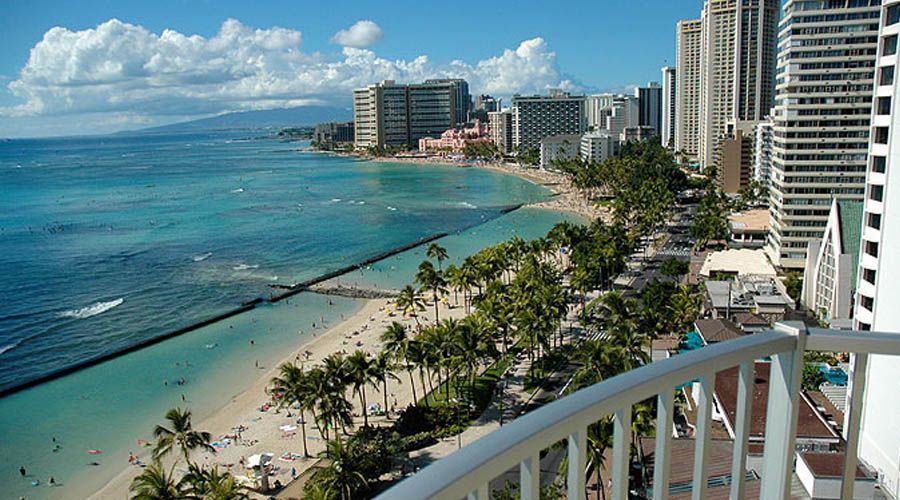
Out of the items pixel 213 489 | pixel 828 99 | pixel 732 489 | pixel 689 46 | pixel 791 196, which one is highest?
pixel 689 46

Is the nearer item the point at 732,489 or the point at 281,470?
the point at 732,489

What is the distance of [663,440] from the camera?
2018 mm

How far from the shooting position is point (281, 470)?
18.9 m

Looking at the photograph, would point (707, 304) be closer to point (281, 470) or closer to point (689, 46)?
point (281, 470)

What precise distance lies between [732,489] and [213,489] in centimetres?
1354

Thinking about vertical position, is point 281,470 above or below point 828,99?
below

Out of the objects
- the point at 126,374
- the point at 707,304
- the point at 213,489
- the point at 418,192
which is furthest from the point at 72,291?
the point at 418,192

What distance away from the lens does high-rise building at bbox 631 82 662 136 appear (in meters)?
149

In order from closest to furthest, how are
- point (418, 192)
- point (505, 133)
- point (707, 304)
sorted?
point (707, 304), point (418, 192), point (505, 133)

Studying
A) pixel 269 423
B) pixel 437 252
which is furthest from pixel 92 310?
pixel 437 252

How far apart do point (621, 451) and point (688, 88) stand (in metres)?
99.8

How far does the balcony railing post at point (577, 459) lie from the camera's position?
1781mm

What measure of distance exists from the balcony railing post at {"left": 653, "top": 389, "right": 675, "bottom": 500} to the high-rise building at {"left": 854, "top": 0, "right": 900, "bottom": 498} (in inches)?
42.1

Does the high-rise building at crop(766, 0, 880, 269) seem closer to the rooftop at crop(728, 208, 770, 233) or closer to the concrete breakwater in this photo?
the rooftop at crop(728, 208, 770, 233)
